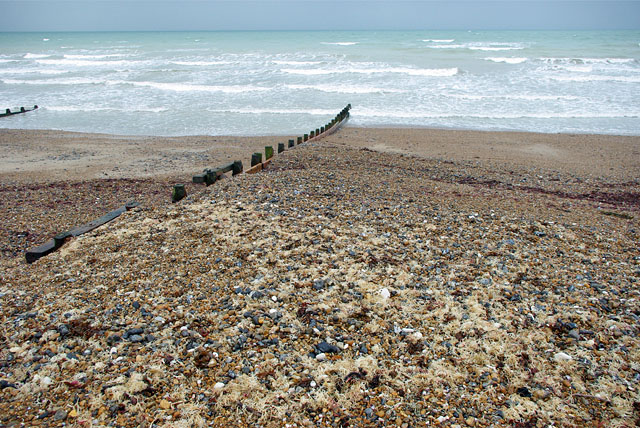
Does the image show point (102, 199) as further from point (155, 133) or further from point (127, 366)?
point (155, 133)

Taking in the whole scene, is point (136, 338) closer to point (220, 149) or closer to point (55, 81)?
point (220, 149)

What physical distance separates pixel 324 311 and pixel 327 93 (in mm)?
22128

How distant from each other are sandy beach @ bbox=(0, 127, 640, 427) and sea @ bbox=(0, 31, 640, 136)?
1106 centimetres

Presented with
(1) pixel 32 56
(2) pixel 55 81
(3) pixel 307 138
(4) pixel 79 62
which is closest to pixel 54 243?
(3) pixel 307 138

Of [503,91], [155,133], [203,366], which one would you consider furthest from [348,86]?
[203,366]

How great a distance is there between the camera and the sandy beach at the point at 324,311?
3203mm

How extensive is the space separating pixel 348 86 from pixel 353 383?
83.1 ft

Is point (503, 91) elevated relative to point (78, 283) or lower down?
elevated

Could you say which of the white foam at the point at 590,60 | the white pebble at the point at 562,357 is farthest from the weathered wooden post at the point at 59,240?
the white foam at the point at 590,60

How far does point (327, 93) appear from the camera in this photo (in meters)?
24.8

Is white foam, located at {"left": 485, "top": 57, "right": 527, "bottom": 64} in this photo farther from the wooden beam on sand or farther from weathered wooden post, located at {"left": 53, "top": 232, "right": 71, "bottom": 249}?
weathered wooden post, located at {"left": 53, "top": 232, "right": 71, "bottom": 249}

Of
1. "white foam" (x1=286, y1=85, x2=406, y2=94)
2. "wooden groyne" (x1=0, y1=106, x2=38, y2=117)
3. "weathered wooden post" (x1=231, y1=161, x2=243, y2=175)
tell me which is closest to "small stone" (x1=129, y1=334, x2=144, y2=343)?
"weathered wooden post" (x1=231, y1=161, x2=243, y2=175)

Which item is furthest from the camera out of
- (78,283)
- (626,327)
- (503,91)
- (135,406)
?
(503,91)

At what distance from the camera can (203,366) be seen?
3.51 m
